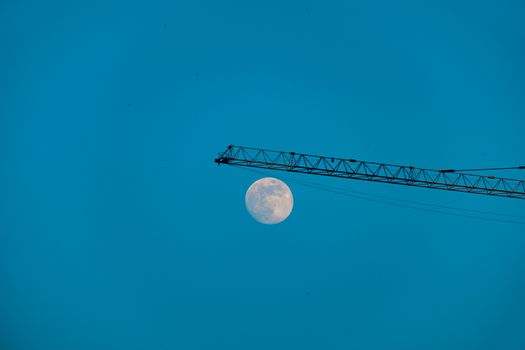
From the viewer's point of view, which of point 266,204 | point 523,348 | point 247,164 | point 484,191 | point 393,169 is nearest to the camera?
point 247,164

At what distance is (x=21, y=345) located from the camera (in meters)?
76.2

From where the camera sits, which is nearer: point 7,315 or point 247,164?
point 247,164

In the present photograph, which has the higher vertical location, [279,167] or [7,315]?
[279,167]

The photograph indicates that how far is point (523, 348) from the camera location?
75250 millimetres

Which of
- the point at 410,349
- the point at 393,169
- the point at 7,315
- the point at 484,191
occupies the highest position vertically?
the point at 393,169

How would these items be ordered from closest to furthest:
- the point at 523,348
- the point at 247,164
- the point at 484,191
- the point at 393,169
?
the point at 247,164, the point at 484,191, the point at 523,348, the point at 393,169

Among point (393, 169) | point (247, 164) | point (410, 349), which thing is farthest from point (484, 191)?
point (393, 169)

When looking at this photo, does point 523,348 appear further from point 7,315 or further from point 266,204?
point 7,315

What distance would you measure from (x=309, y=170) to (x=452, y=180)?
63.4 feet

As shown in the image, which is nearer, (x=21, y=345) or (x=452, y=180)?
(x=452, y=180)

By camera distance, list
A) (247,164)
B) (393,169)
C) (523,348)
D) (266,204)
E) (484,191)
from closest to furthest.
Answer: (247,164)
(484,191)
(266,204)
(523,348)
(393,169)

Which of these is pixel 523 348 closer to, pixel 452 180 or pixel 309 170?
pixel 452 180

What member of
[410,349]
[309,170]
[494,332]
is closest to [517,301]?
[494,332]

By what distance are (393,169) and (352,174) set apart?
3383 inches
